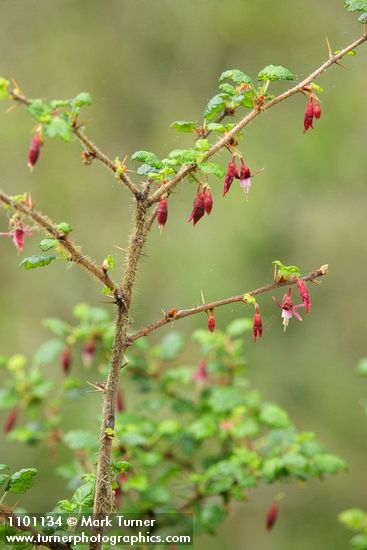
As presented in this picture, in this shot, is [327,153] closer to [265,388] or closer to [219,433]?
[265,388]

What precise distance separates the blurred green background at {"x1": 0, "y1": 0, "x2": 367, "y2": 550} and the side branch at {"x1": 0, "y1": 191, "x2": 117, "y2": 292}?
335 cm

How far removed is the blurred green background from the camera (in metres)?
4.88

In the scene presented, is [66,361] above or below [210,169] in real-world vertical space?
above

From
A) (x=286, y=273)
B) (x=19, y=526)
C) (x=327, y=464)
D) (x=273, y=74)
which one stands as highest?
(x=273, y=74)

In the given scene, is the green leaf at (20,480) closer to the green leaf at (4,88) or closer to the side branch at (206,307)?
the side branch at (206,307)

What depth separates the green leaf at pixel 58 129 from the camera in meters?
1.23

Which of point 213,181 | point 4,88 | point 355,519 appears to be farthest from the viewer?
point 213,181

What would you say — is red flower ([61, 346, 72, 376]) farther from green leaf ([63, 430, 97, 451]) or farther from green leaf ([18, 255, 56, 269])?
green leaf ([18, 255, 56, 269])

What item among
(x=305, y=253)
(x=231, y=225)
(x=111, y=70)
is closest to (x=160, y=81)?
(x=111, y=70)

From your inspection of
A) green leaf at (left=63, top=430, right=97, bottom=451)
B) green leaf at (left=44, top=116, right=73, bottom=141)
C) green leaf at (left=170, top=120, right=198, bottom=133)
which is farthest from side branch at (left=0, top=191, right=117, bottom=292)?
green leaf at (left=63, top=430, right=97, bottom=451)

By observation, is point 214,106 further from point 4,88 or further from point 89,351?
point 89,351

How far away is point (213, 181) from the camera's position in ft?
15.9

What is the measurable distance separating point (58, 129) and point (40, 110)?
44 millimetres

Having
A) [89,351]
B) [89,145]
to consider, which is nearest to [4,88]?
[89,145]
